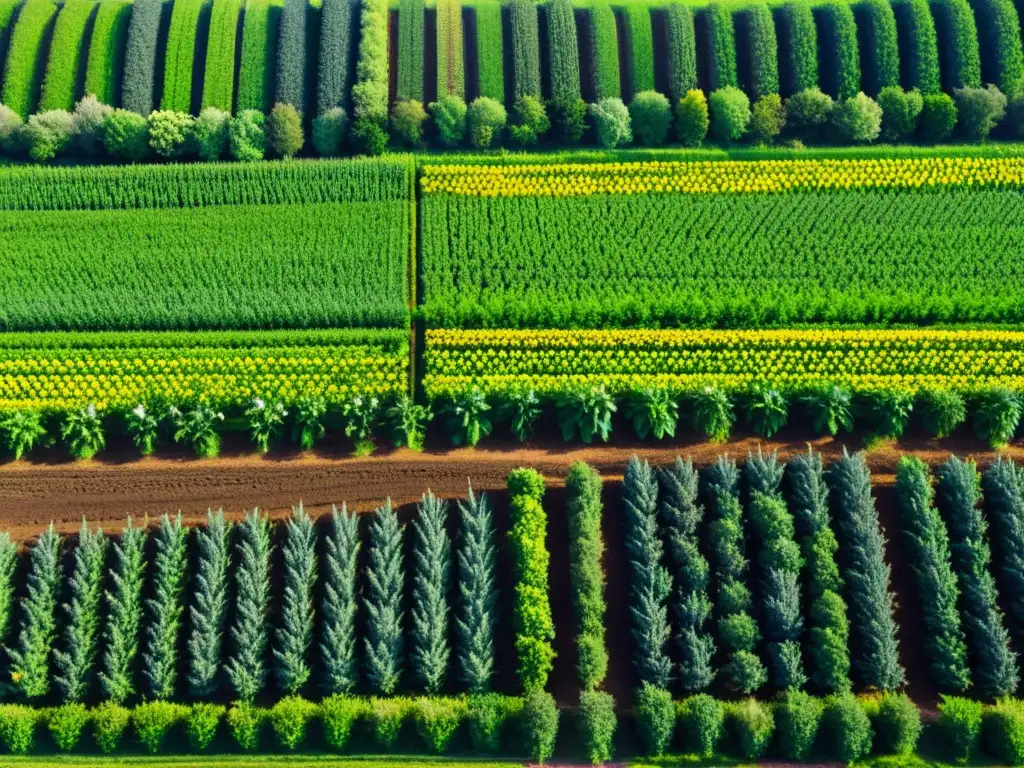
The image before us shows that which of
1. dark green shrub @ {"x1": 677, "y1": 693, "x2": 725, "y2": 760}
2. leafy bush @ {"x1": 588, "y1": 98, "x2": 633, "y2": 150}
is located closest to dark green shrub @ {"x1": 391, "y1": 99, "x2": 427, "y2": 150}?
leafy bush @ {"x1": 588, "y1": 98, "x2": 633, "y2": 150}

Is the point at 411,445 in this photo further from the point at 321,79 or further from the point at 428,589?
the point at 321,79

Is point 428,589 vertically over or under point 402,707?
over

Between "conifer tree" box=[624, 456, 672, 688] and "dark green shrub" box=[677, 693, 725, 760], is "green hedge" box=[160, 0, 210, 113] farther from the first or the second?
"dark green shrub" box=[677, 693, 725, 760]

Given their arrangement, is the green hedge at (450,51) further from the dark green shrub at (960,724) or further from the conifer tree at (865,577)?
the dark green shrub at (960,724)

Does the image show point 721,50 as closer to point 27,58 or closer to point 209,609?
point 209,609

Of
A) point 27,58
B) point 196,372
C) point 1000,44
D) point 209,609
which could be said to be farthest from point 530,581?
point 27,58

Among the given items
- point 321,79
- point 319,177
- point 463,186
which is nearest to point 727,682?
point 463,186
